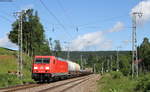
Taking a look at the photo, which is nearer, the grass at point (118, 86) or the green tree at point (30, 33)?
the grass at point (118, 86)

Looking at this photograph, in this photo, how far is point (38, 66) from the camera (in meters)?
43.3

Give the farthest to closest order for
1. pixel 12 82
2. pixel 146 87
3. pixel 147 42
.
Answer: pixel 147 42 → pixel 12 82 → pixel 146 87

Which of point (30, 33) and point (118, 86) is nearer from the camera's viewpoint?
point (118, 86)

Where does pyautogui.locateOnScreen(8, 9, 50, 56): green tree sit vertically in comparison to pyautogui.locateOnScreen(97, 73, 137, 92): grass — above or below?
above

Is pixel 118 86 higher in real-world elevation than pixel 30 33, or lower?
lower

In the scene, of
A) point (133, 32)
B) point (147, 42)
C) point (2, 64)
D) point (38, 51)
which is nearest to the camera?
point (133, 32)

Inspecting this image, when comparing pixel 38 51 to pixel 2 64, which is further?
pixel 38 51

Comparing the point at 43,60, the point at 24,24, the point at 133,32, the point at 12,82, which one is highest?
the point at 24,24

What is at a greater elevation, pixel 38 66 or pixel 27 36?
pixel 27 36

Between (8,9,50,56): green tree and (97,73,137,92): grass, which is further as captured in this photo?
(8,9,50,56): green tree

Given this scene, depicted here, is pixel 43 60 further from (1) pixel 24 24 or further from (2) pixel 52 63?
(1) pixel 24 24

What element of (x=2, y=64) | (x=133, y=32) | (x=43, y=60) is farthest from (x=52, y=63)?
(x=2, y=64)

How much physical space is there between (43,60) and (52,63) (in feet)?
4.05

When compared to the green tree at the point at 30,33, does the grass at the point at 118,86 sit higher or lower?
lower
